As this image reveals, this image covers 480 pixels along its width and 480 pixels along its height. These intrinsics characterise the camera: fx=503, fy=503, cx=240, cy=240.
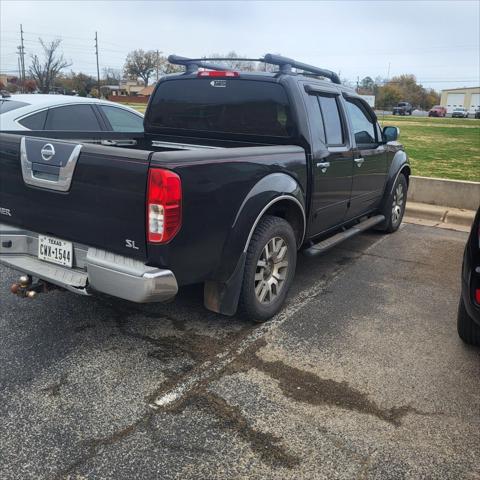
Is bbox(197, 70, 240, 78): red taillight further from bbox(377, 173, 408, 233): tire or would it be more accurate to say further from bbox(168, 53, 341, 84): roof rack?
bbox(377, 173, 408, 233): tire

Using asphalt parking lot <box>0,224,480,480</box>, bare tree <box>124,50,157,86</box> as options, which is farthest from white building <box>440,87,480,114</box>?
asphalt parking lot <box>0,224,480,480</box>

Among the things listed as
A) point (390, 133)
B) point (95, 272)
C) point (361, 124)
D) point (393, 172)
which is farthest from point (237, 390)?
point (393, 172)

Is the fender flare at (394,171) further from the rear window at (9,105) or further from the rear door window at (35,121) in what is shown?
the rear window at (9,105)

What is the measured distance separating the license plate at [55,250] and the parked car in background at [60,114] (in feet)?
10.8

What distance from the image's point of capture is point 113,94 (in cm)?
7800

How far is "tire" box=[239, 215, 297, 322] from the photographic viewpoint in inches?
147

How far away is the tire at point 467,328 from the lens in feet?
12.1

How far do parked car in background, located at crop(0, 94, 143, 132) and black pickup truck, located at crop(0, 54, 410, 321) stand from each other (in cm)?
196

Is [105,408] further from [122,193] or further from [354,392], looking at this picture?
[354,392]

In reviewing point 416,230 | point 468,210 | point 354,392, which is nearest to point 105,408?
point 354,392

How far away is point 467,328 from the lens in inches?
147

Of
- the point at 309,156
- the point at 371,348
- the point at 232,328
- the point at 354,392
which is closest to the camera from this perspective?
the point at 354,392

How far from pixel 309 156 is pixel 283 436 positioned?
241 centimetres

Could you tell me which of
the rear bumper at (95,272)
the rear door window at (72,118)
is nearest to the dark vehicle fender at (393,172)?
the rear door window at (72,118)
